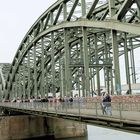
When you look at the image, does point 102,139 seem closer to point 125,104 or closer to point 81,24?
point 81,24

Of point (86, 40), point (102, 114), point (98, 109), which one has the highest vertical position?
point (86, 40)

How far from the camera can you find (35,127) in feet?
202

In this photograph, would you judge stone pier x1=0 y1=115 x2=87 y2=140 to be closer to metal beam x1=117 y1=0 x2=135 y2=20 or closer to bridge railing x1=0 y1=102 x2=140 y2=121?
bridge railing x1=0 y1=102 x2=140 y2=121

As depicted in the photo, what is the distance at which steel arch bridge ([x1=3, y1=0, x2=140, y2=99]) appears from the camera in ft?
87.8

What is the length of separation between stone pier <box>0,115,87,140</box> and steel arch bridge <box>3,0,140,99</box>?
924 cm

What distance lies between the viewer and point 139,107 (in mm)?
18172

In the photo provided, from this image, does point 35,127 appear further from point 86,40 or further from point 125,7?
point 125,7

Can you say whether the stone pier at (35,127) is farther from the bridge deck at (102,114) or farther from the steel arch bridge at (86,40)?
the bridge deck at (102,114)

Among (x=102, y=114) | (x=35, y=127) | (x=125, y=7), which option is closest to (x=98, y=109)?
(x=102, y=114)

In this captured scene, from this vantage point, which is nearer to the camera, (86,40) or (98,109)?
(98,109)

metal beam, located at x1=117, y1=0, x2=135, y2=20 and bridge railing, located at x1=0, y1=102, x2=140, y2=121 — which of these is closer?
bridge railing, located at x1=0, y1=102, x2=140, y2=121

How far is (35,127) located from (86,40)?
31.7 m

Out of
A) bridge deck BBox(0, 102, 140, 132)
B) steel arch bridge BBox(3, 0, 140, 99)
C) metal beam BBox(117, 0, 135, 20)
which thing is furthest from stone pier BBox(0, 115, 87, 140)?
metal beam BBox(117, 0, 135, 20)

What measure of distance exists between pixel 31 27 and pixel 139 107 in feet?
125
